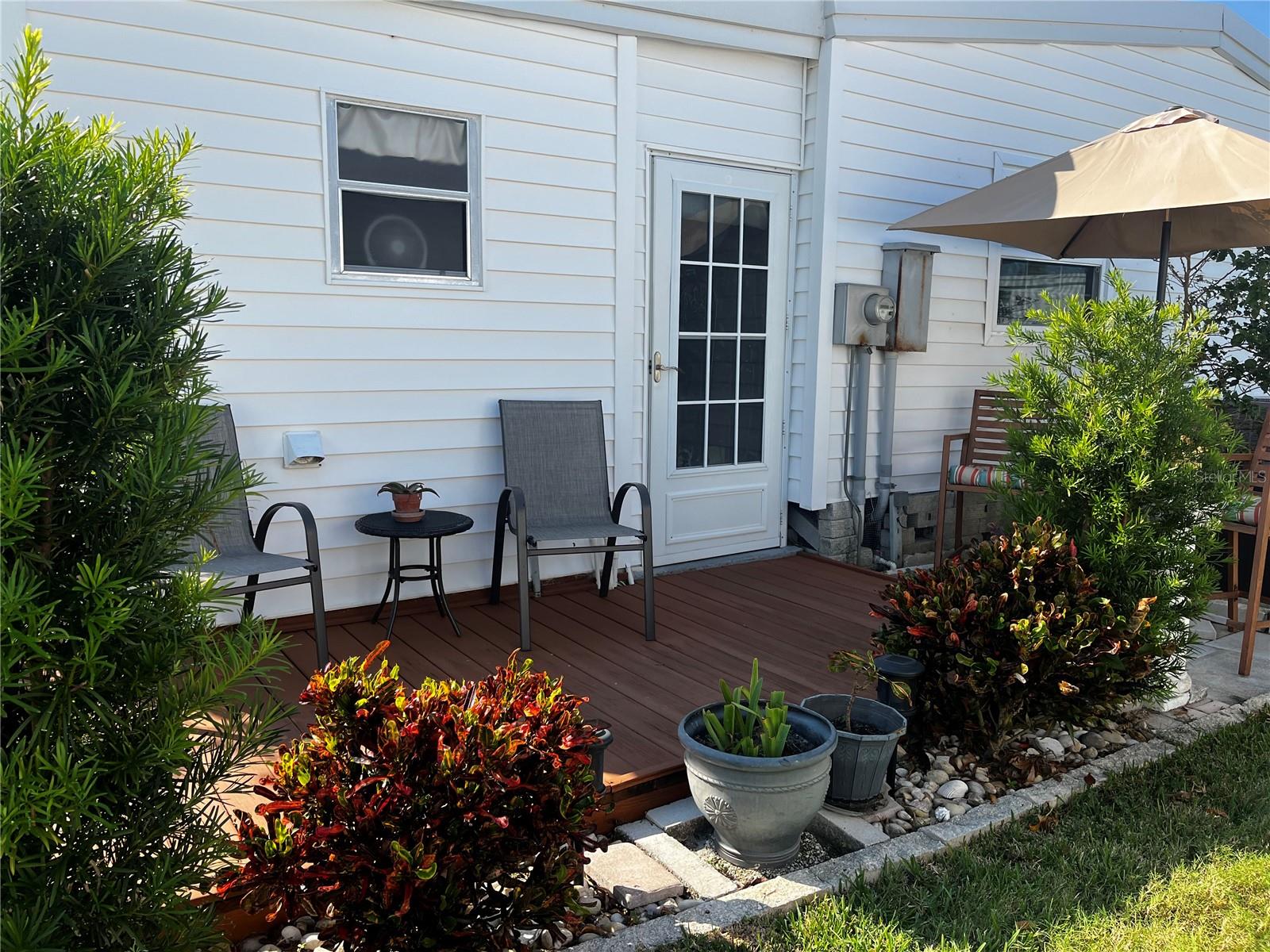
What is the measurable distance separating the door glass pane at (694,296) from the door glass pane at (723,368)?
148mm

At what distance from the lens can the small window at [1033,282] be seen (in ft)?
21.2

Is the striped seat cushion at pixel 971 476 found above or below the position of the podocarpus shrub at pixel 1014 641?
above

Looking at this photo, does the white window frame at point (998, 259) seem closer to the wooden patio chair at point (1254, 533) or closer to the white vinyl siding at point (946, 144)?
the white vinyl siding at point (946, 144)

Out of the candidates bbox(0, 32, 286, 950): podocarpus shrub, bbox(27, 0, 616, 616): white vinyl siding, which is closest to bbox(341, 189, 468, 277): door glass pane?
bbox(27, 0, 616, 616): white vinyl siding

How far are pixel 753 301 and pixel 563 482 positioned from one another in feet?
5.57

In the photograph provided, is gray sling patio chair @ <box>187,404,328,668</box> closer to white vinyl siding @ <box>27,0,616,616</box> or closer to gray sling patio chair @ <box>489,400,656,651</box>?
white vinyl siding @ <box>27,0,616,616</box>

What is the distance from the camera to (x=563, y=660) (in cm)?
379

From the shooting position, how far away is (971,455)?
5.98 meters

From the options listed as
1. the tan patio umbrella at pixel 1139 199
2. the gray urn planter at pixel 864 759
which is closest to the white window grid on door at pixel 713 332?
the tan patio umbrella at pixel 1139 199

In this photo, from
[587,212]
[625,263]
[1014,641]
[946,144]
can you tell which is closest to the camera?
[1014,641]

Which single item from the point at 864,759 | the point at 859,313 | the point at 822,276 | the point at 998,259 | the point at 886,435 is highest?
the point at 998,259

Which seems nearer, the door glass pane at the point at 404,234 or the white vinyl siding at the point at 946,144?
the door glass pane at the point at 404,234

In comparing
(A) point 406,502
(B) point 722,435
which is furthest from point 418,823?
(B) point 722,435

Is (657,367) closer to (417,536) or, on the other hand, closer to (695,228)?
(695,228)
